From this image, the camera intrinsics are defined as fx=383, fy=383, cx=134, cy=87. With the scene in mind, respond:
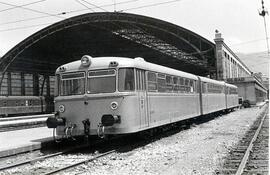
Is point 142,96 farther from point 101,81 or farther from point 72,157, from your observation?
point 72,157

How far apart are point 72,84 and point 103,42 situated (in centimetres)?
3385

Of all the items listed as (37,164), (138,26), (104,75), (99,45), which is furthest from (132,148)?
(99,45)

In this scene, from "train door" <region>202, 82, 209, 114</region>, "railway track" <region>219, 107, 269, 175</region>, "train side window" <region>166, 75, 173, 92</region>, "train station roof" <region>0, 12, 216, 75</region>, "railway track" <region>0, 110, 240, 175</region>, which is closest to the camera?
"railway track" <region>219, 107, 269, 175</region>

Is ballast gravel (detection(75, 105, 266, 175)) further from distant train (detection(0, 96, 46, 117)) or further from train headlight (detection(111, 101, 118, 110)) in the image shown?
distant train (detection(0, 96, 46, 117))

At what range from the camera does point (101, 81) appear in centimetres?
1169

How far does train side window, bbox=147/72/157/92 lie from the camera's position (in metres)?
13.1

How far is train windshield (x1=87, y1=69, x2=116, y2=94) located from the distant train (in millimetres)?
24418

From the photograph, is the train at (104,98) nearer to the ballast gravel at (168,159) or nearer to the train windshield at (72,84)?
the train windshield at (72,84)

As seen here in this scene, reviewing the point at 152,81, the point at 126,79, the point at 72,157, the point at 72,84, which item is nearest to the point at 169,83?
the point at 152,81

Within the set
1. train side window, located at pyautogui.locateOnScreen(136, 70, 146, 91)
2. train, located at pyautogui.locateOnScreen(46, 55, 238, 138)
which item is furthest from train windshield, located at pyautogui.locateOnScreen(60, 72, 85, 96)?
train side window, located at pyautogui.locateOnScreen(136, 70, 146, 91)

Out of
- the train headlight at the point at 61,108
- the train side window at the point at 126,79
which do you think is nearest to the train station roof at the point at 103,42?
the train headlight at the point at 61,108

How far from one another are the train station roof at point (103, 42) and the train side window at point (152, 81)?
24772 millimetres

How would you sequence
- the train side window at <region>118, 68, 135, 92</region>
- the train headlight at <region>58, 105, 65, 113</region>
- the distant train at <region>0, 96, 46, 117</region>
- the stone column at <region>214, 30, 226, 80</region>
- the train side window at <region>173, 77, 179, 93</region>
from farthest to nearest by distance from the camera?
1. the stone column at <region>214, 30, 226, 80</region>
2. the distant train at <region>0, 96, 46, 117</region>
3. the train side window at <region>173, 77, 179, 93</region>
4. the train headlight at <region>58, 105, 65, 113</region>
5. the train side window at <region>118, 68, 135, 92</region>

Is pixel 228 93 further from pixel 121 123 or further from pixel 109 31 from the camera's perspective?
pixel 121 123
